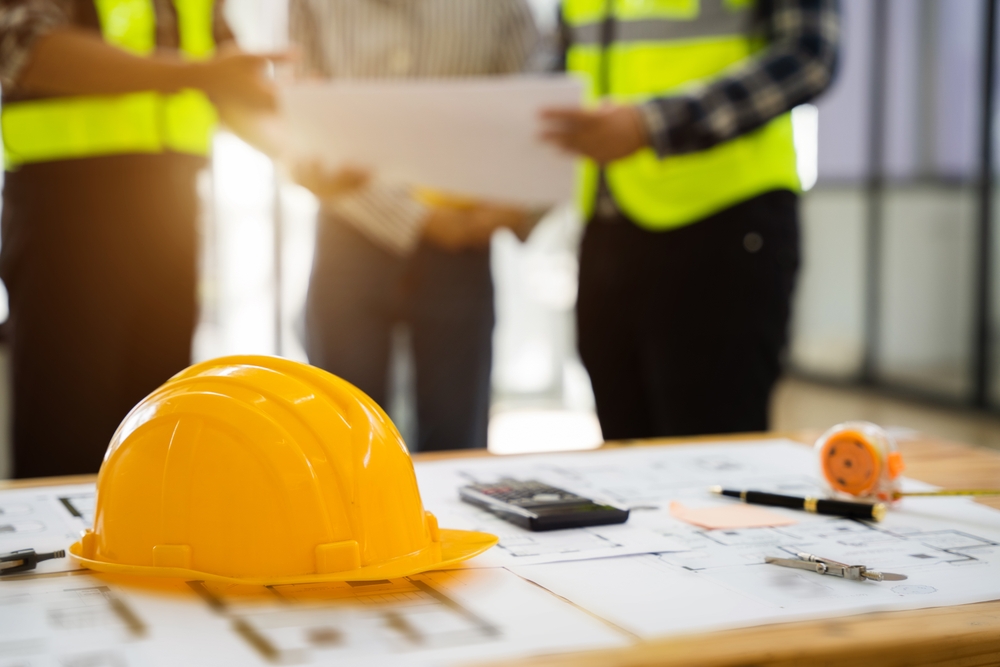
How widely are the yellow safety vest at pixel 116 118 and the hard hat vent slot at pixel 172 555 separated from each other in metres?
1.13

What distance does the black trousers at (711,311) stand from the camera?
5.44 feet

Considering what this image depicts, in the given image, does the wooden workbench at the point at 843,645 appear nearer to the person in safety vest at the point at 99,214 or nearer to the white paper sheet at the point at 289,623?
the white paper sheet at the point at 289,623

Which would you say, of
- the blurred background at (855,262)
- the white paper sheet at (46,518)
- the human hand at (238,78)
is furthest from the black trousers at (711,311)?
the blurred background at (855,262)

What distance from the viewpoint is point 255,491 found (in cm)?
72

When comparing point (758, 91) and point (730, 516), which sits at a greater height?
point (758, 91)

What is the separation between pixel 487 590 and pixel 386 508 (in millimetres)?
100

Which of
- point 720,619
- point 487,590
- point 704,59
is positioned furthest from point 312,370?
point 704,59

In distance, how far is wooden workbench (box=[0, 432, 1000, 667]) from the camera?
1.96 feet

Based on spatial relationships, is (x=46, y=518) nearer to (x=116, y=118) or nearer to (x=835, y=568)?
(x=835, y=568)

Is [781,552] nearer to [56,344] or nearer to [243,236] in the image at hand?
[56,344]

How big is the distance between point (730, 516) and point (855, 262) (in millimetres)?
4743

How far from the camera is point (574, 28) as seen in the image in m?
1.86

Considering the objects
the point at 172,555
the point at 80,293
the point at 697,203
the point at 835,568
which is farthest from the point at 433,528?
the point at 80,293

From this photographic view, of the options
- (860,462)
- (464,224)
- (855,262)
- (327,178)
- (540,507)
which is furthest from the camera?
(855,262)
